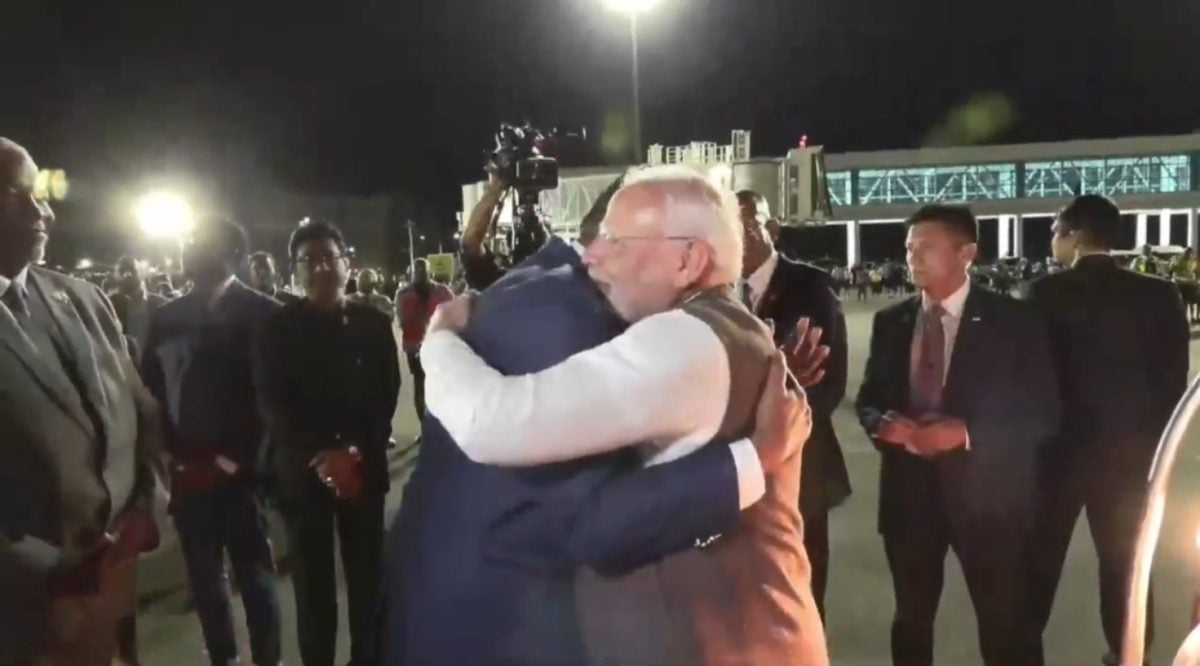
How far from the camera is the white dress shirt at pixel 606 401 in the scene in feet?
6.50

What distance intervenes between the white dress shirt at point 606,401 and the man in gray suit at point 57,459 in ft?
5.07

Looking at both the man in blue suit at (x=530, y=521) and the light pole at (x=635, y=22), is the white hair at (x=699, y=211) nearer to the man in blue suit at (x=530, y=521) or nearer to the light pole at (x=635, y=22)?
the man in blue suit at (x=530, y=521)

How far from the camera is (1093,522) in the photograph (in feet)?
15.9

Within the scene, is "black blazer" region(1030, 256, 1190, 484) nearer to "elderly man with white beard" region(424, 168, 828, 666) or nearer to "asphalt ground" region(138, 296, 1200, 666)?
"asphalt ground" region(138, 296, 1200, 666)

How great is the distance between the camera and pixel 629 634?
2.16m

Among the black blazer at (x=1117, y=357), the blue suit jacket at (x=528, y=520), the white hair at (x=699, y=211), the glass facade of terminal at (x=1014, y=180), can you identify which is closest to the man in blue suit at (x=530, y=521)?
the blue suit jacket at (x=528, y=520)

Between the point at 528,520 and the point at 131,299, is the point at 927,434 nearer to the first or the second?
the point at 528,520

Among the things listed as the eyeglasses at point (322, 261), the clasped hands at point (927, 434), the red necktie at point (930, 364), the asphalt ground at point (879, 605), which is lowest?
the asphalt ground at point (879, 605)

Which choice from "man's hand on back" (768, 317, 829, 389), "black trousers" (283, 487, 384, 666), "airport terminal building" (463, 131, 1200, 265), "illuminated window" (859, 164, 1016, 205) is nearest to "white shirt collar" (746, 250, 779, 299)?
"man's hand on back" (768, 317, 829, 389)

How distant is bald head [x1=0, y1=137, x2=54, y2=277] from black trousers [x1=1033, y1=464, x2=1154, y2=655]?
3.63 meters

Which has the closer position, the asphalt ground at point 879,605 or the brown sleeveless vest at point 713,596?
the brown sleeveless vest at point 713,596

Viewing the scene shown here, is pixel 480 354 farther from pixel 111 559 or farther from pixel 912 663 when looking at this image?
pixel 912 663

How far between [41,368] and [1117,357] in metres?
3.81

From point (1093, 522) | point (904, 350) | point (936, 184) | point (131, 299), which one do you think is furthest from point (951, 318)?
point (936, 184)
